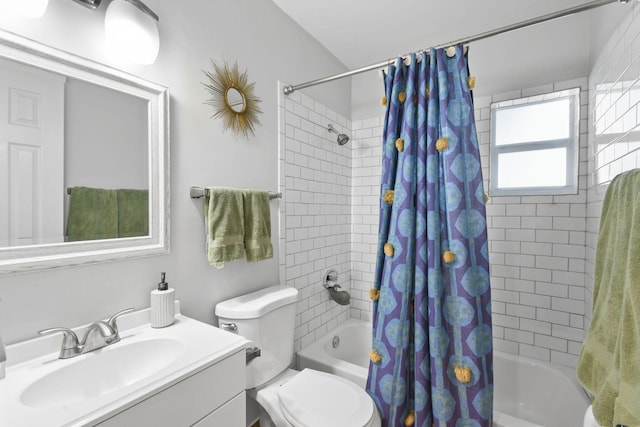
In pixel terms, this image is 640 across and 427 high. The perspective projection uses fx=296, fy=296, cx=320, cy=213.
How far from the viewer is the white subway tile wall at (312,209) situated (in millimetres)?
1942

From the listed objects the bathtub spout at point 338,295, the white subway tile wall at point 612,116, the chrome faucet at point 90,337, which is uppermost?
the white subway tile wall at point 612,116

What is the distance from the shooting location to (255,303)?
4.81 feet

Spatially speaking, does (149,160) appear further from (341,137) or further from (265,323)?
(341,137)

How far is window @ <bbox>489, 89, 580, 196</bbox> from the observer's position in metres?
1.93

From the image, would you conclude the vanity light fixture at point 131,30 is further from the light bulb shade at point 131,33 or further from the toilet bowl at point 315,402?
the toilet bowl at point 315,402

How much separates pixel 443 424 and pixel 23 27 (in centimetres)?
221

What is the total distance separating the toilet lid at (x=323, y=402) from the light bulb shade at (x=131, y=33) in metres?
1.55

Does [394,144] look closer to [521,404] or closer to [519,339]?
[519,339]

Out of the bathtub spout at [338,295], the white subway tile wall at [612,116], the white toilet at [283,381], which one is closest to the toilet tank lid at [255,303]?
the white toilet at [283,381]

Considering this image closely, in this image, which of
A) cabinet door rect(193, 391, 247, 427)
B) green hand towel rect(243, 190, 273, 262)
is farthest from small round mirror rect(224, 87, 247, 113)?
cabinet door rect(193, 391, 247, 427)

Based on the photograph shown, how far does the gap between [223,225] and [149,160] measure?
15.9 inches

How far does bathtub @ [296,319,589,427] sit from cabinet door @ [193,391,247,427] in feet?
3.00

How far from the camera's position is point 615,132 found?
1.27m

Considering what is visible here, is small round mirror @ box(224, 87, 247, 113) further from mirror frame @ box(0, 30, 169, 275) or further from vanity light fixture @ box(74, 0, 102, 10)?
vanity light fixture @ box(74, 0, 102, 10)
